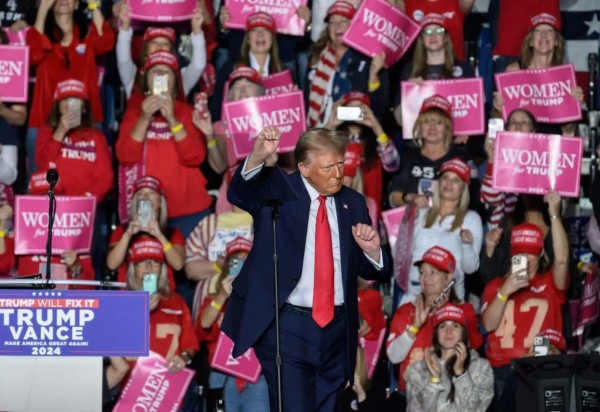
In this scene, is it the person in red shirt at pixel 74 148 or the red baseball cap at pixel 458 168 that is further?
the person in red shirt at pixel 74 148

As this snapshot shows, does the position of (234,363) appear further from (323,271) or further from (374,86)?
(323,271)

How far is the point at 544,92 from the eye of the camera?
10125 millimetres

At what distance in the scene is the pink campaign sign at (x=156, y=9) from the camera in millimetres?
10398

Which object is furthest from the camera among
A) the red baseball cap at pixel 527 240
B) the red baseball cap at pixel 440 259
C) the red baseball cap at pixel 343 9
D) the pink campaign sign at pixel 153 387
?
the red baseball cap at pixel 343 9

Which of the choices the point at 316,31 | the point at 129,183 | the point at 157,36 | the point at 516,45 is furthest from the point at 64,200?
the point at 516,45

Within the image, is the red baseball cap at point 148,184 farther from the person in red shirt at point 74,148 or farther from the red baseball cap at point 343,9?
the red baseball cap at point 343,9

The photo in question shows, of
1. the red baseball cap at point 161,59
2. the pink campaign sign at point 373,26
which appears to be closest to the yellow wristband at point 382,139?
the pink campaign sign at point 373,26

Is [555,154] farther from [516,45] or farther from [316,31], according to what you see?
[316,31]

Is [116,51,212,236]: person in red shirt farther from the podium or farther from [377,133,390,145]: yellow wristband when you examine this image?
the podium

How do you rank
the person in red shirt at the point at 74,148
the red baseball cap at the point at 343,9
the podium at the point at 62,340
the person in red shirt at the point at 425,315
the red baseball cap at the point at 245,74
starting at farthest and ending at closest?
the red baseball cap at the point at 343,9
the red baseball cap at the point at 245,74
the person in red shirt at the point at 74,148
the person in red shirt at the point at 425,315
the podium at the point at 62,340

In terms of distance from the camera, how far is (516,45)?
10.9 meters

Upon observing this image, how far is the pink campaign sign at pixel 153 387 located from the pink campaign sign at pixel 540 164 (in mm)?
2434

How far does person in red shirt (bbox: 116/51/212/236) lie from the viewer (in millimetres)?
9891

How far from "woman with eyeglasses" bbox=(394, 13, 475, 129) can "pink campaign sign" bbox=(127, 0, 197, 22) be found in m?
1.70
